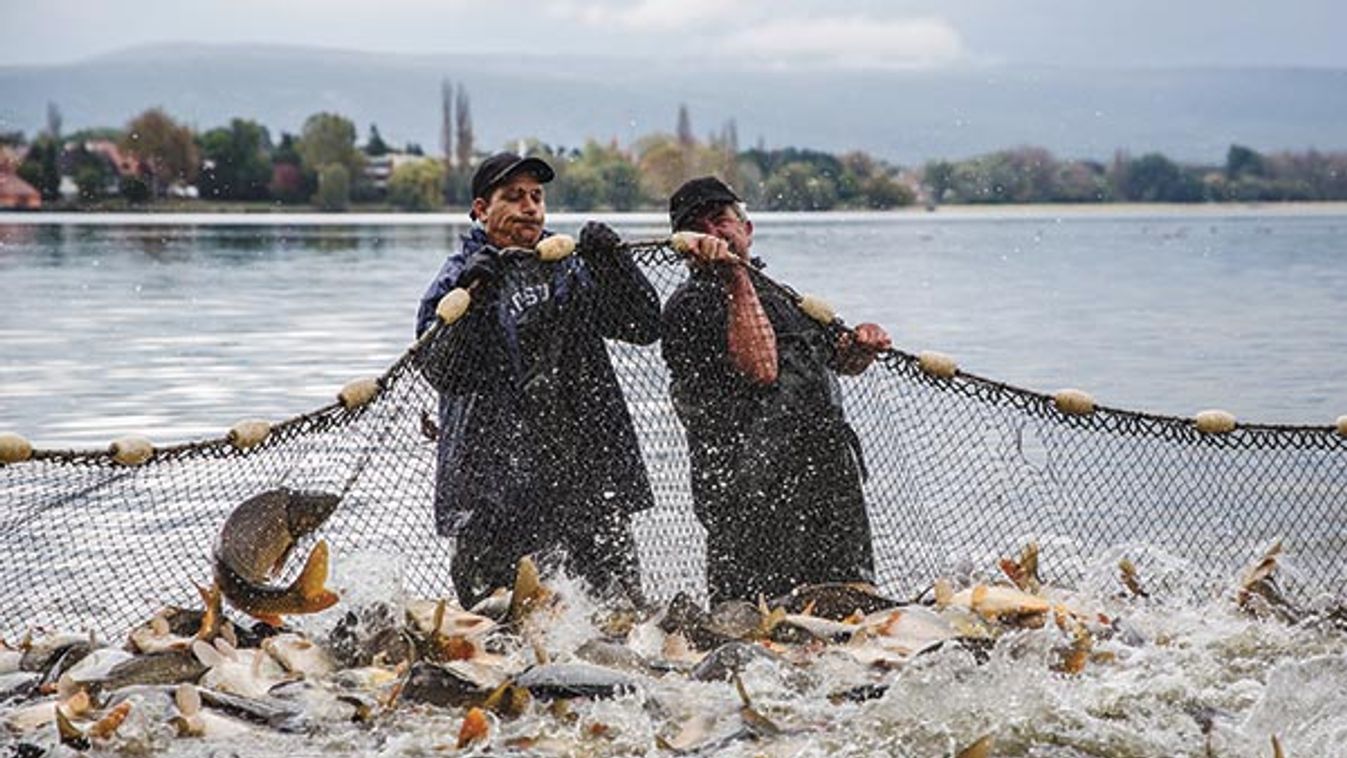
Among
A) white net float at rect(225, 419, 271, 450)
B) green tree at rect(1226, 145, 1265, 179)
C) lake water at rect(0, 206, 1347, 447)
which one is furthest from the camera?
green tree at rect(1226, 145, 1265, 179)

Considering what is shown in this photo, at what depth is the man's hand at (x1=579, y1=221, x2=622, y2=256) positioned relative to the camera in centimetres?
631

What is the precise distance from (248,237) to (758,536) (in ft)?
222

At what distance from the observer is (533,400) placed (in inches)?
248

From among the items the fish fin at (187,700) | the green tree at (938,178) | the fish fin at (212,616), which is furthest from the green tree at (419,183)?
the fish fin at (187,700)

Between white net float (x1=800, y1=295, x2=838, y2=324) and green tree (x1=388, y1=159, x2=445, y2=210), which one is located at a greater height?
white net float (x1=800, y1=295, x2=838, y2=324)

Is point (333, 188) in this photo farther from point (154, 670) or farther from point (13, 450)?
point (154, 670)

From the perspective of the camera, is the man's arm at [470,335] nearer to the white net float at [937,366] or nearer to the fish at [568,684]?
the fish at [568,684]

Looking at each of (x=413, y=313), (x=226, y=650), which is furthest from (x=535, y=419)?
(x=413, y=313)

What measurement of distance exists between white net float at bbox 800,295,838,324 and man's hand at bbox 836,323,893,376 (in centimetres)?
11

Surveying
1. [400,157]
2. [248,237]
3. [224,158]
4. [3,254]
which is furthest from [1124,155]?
[3,254]

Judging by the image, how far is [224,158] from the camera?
109 meters

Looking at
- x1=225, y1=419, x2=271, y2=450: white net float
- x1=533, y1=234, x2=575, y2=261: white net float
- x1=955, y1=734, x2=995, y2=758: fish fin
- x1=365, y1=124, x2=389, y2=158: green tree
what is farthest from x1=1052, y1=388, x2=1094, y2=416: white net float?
x1=365, y1=124, x2=389, y2=158: green tree

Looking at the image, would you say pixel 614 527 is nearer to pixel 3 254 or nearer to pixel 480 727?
pixel 480 727

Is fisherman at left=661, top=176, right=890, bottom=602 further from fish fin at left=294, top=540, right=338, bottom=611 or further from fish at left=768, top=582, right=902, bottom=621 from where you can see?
fish fin at left=294, top=540, right=338, bottom=611
